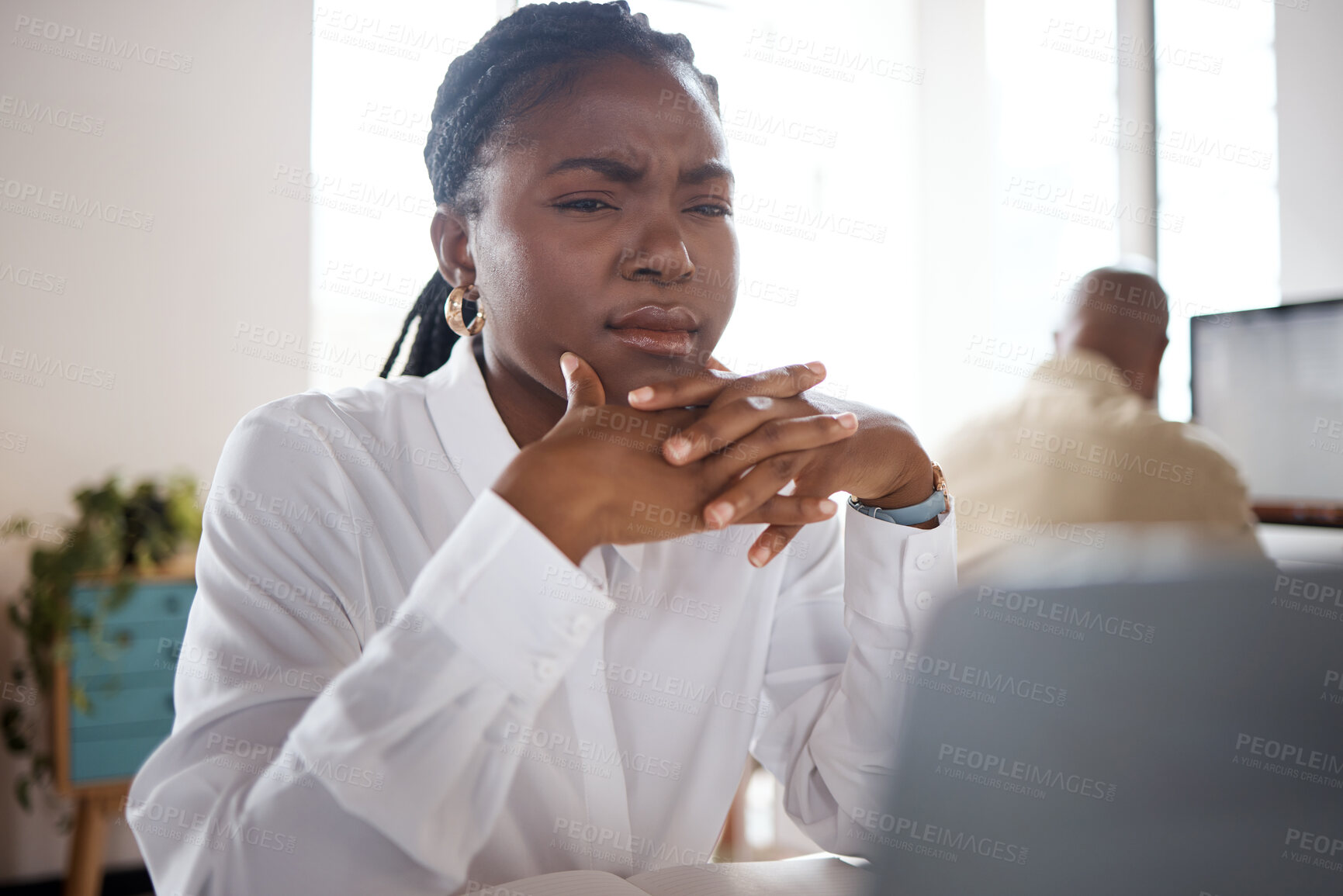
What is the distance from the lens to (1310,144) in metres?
2.56

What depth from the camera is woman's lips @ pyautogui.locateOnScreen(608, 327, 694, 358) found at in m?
0.93

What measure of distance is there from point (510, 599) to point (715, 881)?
27 cm

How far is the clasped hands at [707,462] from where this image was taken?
0.66 meters

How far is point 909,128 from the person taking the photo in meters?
4.08

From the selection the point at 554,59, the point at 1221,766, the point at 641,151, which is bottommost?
the point at 1221,766

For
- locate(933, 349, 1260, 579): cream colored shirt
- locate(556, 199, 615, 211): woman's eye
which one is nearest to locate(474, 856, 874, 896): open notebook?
locate(556, 199, 615, 211): woman's eye

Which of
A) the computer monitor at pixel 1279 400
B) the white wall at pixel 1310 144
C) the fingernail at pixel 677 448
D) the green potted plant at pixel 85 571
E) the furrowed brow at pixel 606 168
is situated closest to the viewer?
the fingernail at pixel 677 448

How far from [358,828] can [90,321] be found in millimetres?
2736

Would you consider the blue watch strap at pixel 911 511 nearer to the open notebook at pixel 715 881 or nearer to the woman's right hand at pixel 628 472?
the woman's right hand at pixel 628 472

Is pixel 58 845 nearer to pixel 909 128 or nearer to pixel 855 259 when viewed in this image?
pixel 855 259

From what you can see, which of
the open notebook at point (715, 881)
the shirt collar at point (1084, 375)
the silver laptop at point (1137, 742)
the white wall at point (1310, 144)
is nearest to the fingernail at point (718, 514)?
the open notebook at point (715, 881)

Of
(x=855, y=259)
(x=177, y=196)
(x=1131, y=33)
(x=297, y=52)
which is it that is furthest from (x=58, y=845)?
(x=1131, y=33)

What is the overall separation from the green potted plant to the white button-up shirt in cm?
174

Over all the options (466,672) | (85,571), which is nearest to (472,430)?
(466,672)
